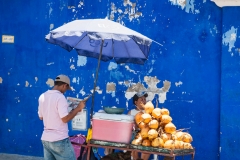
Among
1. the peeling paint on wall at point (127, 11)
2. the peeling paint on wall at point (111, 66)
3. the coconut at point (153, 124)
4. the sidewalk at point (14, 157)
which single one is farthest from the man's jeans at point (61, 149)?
the peeling paint on wall at point (127, 11)

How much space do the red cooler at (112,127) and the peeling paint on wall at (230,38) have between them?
2.50m

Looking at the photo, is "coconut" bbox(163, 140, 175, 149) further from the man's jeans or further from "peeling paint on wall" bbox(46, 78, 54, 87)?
"peeling paint on wall" bbox(46, 78, 54, 87)

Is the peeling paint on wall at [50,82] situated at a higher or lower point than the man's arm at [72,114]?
higher

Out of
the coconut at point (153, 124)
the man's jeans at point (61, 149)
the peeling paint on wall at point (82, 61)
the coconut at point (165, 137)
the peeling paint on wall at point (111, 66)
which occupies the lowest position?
the man's jeans at point (61, 149)

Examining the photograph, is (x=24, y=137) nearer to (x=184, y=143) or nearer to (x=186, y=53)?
(x=186, y=53)

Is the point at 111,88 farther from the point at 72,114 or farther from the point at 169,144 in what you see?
the point at 169,144

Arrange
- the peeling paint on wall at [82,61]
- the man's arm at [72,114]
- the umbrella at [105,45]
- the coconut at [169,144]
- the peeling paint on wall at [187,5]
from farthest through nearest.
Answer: the peeling paint on wall at [82,61] < the peeling paint on wall at [187,5] < the umbrella at [105,45] < the man's arm at [72,114] < the coconut at [169,144]

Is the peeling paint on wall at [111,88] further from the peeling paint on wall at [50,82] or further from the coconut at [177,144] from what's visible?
the coconut at [177,144]

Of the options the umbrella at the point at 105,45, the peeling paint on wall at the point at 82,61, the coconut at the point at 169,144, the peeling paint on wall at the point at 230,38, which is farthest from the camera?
the peeling paint on wall at the point at 82,61

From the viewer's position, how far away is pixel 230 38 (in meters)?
7.02

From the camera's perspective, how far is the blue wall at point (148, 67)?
23.1 feet

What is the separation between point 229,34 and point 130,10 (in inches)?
67.4

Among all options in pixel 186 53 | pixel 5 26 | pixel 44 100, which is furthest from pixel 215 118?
pixel 5 26

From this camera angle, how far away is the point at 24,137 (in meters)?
8.26
